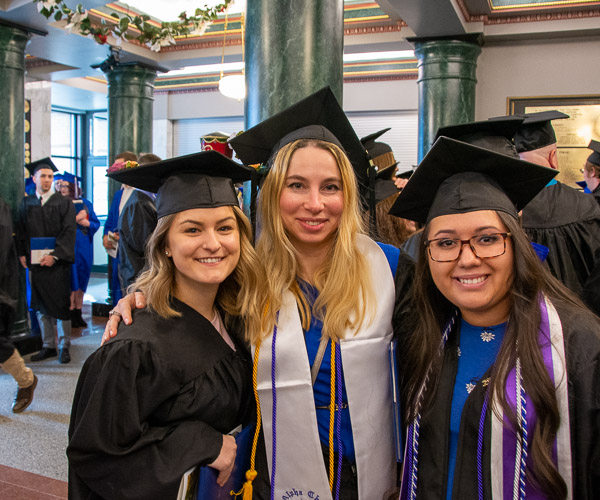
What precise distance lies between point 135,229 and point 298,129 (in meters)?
3.44

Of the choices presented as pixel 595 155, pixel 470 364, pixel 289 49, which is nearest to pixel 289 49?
pixel 289 49

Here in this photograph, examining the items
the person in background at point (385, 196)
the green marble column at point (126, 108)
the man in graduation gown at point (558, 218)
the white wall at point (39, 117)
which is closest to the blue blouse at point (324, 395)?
→ the person in background at point (385, 196)

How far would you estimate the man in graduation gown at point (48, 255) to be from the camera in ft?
18.1

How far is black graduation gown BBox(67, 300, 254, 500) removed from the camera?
1.40 meters

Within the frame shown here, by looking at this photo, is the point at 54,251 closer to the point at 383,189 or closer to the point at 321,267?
the point at 383,189

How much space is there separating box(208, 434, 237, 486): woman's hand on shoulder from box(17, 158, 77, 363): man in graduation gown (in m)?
4.49

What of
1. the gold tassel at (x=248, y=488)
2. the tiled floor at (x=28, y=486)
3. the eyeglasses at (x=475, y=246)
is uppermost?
the eyeglasses at (x=475, y=246)

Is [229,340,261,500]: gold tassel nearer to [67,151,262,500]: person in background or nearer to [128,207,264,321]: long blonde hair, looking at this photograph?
[67,151,262,500]: person in background

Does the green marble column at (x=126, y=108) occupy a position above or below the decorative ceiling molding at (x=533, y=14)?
below

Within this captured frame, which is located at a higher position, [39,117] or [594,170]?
[39,117]

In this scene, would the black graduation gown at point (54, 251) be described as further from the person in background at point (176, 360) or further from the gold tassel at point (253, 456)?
the gold tassel at point (253, 456)

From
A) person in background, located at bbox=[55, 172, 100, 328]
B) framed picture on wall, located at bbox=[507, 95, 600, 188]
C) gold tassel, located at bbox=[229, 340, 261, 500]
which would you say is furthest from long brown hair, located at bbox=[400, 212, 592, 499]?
person in background, located at bbox=[55, 172, 100, 328]

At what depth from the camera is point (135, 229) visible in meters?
4.97

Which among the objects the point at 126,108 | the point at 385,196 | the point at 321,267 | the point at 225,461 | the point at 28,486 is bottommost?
the point at 28,486
